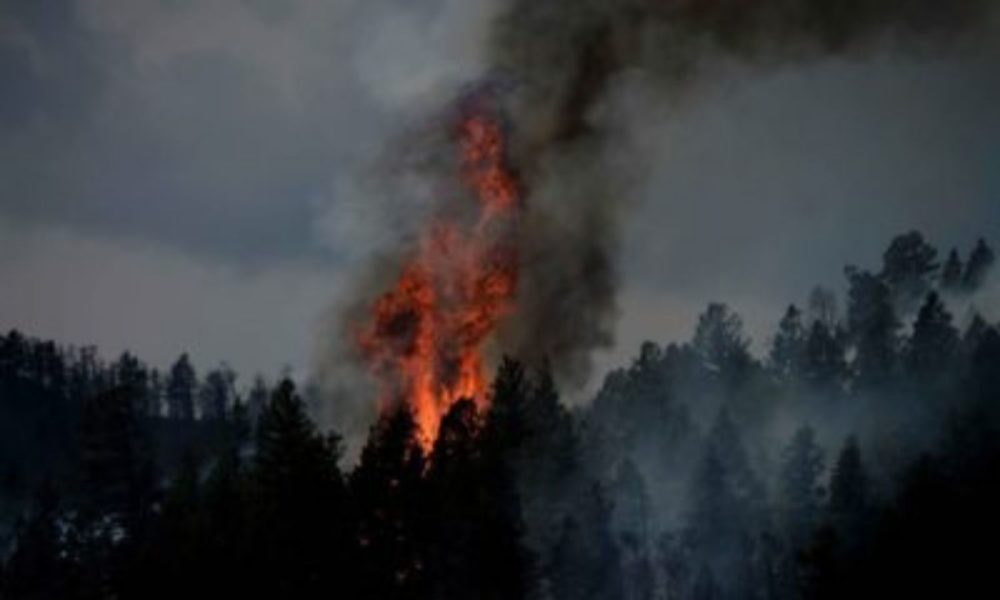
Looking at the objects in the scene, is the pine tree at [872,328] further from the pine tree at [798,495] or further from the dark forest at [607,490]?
the pine tree at [798,495]

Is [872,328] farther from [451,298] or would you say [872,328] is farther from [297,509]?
[297,509]

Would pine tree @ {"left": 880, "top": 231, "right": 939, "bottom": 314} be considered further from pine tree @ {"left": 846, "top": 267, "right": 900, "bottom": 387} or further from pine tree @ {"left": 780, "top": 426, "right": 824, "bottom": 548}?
pine tree @ {"left": 780, "top": 426, "right": 824, "bottom": 548}

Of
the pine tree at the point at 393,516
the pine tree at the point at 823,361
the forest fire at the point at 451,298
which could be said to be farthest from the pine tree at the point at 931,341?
the pine tree at the point at 393,516

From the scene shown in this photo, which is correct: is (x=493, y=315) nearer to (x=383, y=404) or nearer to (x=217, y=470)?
(x=383, y=404)

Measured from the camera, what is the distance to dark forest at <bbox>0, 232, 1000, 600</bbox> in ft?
186

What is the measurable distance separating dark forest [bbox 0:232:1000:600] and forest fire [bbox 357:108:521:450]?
266cm

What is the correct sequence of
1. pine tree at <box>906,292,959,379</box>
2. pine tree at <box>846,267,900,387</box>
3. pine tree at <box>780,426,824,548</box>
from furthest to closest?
pine tree at <box>846,267,900,387</box>, pine tree at <box>906,292,959,379</box>, pine tree at <box>780,426,824,548</box>

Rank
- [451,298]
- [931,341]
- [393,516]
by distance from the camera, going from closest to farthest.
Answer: [393,516]
[451,298]
[931,341]

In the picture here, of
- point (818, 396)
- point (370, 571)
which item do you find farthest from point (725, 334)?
point (370, 571)

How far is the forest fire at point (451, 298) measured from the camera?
8125cm

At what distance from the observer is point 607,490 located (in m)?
124

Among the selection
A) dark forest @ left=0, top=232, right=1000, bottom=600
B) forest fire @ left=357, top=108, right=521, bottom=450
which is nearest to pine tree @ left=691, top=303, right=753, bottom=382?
dark forest @ left=0, top=232, right=1000, bottom=600

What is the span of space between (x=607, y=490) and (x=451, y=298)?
1844 inches

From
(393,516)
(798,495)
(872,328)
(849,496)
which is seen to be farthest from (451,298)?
(872,328)
